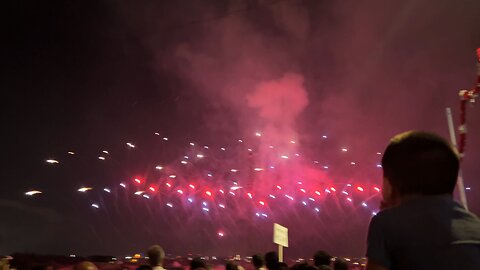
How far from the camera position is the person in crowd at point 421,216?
1.78m

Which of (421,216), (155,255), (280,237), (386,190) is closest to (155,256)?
(155,255)

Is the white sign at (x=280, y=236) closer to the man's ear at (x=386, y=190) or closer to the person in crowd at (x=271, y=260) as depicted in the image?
the person in crowd at (x=271, y=260)

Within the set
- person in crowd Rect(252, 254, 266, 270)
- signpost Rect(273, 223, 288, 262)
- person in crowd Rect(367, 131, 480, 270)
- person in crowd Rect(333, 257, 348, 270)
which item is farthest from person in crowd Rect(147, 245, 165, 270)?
person in crowd Rect(367, 131, 480, 270)

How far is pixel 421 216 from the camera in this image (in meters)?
1.84

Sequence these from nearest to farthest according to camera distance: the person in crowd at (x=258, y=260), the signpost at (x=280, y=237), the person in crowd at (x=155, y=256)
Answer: the person in crowd at (x=155, y=256) < the person in crowd at (x=258, y=260) < the signpost at (x=280, y=237)

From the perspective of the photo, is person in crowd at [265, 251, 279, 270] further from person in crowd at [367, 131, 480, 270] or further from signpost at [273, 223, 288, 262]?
person in crowd at [367, 131, 480, 270]

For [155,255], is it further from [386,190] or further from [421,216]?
[421,216]

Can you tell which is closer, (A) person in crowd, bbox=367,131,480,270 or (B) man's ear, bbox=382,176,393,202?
(A) person in crowd, bbox=367,131,480,270

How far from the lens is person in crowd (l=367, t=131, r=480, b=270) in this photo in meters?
1.78

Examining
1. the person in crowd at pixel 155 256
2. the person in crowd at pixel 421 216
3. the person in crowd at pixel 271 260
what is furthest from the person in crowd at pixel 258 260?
the person in crowd at pixel 421 216

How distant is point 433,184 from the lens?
1.92m

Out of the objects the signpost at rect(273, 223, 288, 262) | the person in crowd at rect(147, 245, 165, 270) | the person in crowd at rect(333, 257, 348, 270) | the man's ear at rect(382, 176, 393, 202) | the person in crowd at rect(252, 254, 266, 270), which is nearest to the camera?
the man's ear at rect(382, 176, 393, 202)

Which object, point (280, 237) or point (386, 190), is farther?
point (280, 237)

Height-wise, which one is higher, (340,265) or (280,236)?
(280,236)
